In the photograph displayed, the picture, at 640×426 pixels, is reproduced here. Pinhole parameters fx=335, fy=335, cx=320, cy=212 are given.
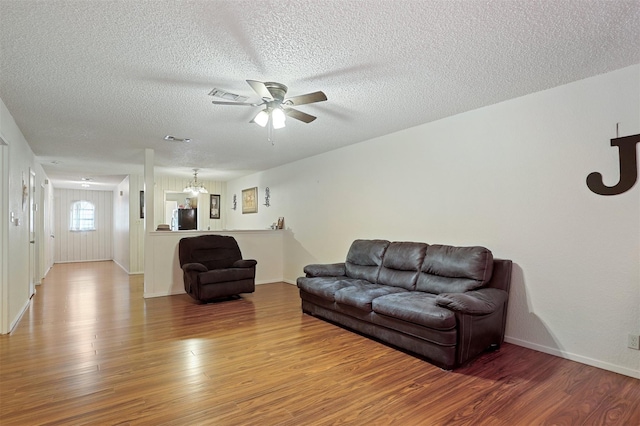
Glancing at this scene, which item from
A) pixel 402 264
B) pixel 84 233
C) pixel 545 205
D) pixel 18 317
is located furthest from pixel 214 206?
pixel 545 205

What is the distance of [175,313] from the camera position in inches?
172

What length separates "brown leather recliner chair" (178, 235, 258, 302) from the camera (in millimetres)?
4801

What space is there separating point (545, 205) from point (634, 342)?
1.22m

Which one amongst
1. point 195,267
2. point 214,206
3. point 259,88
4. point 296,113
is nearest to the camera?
point 259,88

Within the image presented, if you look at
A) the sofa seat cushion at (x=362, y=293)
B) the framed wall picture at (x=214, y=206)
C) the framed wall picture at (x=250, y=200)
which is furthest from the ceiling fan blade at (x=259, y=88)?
the framed wall picture at (x=214, y=206)

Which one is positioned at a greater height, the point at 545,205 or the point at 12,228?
the point at 545,205

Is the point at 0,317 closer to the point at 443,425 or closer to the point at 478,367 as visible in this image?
the point at 443,425

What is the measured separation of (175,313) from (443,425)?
356 centimetres

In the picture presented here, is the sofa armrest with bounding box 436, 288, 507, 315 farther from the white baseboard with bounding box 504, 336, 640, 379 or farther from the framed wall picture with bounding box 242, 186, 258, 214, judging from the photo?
the framed wall picture with bounding box 242, 186, 258, 214

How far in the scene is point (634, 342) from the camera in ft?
8.42

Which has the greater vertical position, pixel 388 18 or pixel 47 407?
pixel 388 18

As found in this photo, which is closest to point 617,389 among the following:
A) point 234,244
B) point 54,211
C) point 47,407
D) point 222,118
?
point 47,407

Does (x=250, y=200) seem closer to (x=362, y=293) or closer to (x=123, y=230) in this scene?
(x=123, y=230)

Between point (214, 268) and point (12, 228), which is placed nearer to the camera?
point (12, 228)
